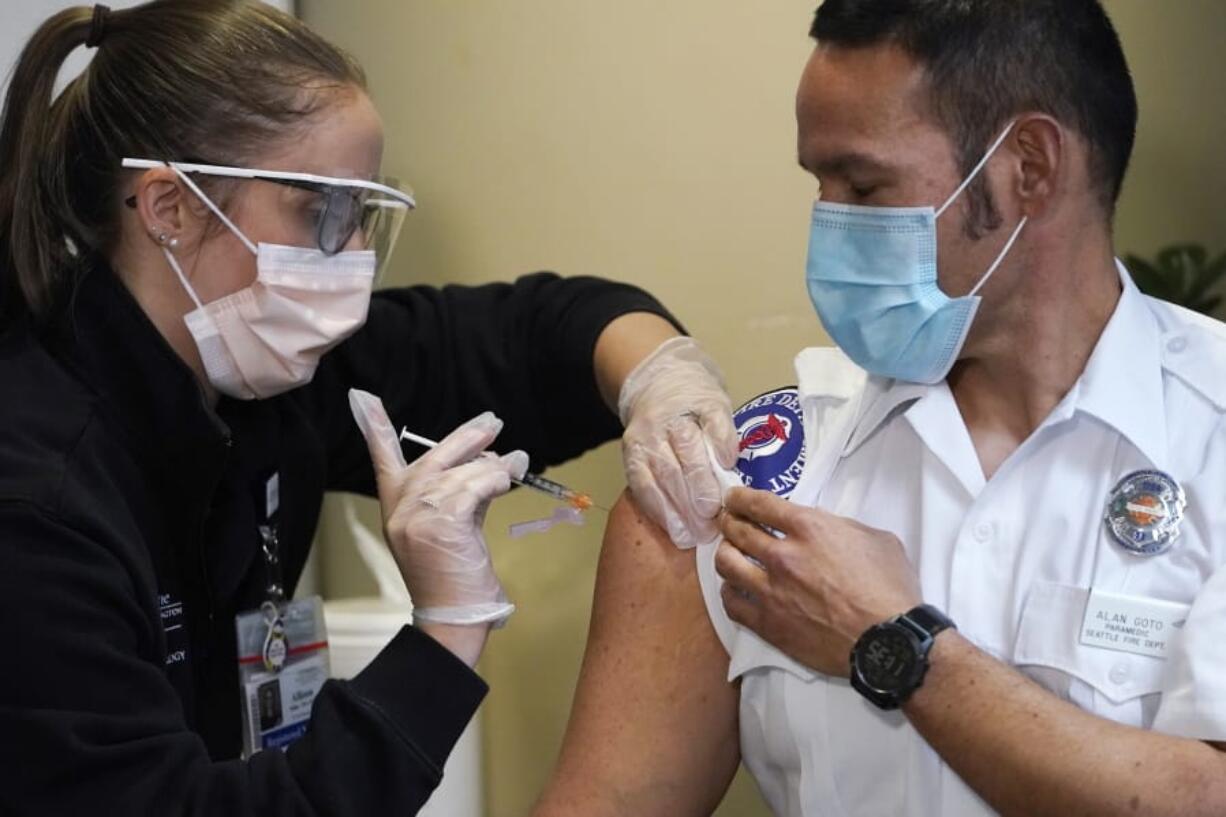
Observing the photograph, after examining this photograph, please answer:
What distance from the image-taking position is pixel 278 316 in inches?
64.8

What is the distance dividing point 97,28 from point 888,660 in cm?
114

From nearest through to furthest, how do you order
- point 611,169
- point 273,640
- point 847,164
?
1. point 847,164
2. point 273,640
3. point 611,169

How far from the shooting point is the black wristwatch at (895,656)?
1.34 m

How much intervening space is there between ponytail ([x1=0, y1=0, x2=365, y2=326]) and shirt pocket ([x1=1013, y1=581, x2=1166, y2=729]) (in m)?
0.98

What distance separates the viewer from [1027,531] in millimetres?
1443

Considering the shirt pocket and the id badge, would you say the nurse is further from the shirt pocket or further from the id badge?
the shirt pocket

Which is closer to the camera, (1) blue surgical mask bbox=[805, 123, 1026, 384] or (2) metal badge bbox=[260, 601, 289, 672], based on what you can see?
(1) blue surgical mask bbox=[805, 123, 1026, 384]

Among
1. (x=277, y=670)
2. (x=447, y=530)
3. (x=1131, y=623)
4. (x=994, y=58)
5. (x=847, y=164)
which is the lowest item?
(x=277, y=670)

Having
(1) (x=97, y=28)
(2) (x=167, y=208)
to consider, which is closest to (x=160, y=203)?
(2) (x=167, y=208)

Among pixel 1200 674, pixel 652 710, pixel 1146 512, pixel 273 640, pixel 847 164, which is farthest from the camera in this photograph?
pixel 273 640

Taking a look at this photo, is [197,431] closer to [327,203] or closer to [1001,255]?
[327,203]

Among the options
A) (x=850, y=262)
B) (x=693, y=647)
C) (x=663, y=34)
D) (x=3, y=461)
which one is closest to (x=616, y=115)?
(x=663, y=34)

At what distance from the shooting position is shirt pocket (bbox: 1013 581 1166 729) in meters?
1.34

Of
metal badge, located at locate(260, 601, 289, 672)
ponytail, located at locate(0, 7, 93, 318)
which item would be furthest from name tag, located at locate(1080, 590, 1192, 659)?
ponytail, located at locate(0, 7, 93, 318)
